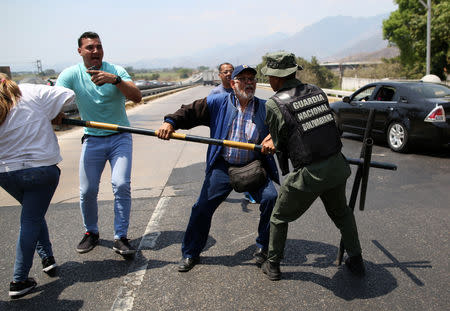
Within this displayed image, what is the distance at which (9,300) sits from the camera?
3.06 meters

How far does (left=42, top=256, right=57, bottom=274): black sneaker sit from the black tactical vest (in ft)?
7.45

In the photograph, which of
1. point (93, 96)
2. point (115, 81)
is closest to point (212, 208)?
point (115, 81)

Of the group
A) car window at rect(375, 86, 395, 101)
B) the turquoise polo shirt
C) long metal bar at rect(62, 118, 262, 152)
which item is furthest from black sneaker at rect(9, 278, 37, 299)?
car window at rect(375, 86, 395, 101)

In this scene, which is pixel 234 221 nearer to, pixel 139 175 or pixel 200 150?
pixel 139 175

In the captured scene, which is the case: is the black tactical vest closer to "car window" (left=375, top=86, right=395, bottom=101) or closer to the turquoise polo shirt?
the turquoise polo shirt

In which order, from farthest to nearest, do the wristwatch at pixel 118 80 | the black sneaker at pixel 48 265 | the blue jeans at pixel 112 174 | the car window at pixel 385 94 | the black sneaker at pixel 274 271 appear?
1. the car window at pixel 385 94
2. the blue jeans at pixel 112 174
3. the wristwatch at pixel 118 80
4. the black sneaker at pixel 48 265
5. the black sneaker at pixel 274 271

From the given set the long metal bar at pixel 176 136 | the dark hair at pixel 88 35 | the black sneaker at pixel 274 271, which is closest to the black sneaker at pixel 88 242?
the long metal bar at pixel 176 136

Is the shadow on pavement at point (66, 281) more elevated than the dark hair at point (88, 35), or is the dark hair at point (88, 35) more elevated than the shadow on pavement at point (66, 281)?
the dark hair at point (88, 35)

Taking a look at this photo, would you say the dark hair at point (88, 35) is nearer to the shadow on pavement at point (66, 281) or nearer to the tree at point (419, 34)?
the shadow on pavement at point (66, 281)

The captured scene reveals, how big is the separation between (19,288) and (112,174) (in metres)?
1.22

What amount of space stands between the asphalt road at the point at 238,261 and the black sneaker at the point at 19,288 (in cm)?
6

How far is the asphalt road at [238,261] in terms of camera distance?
2.95m

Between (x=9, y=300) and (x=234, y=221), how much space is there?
241 cm

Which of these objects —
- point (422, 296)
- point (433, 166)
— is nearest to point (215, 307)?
point (422, 296)
